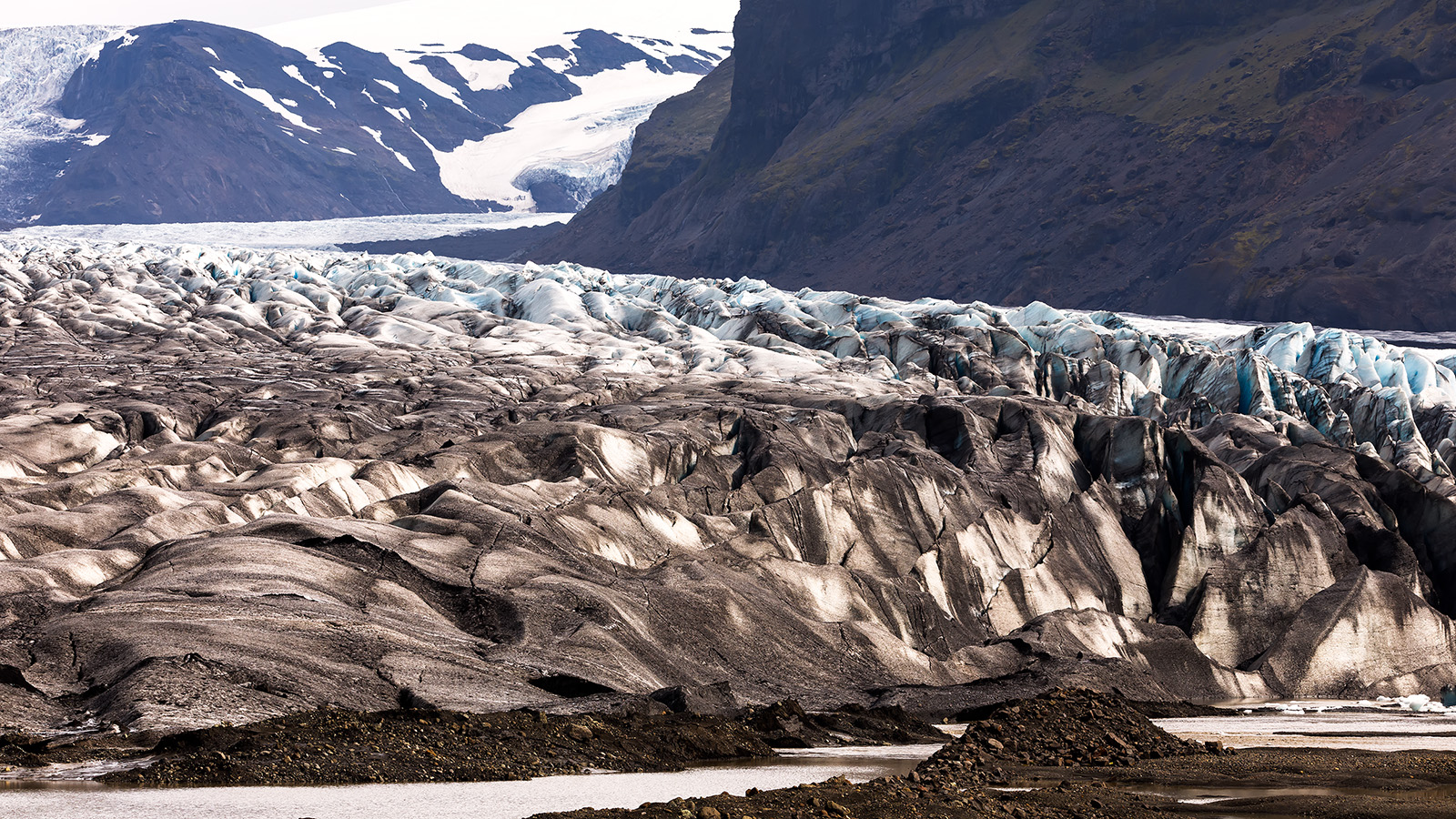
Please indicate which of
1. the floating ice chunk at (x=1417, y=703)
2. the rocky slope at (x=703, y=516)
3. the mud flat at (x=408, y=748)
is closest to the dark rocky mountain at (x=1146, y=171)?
the rocky slope at (x=703, y=516)

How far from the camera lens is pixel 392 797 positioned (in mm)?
16875

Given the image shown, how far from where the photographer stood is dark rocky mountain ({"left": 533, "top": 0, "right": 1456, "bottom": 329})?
129 m

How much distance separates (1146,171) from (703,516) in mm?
130852

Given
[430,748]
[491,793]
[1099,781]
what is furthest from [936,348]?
[491,793]

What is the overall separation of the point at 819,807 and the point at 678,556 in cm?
1736

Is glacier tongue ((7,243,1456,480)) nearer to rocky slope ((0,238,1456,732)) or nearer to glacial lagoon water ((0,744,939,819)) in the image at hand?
rocky slope ((0,238,1456,732))

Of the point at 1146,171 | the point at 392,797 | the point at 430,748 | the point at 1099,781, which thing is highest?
the point at 392,797

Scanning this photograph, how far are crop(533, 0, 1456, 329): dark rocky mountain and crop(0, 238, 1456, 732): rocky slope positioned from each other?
60457 mm

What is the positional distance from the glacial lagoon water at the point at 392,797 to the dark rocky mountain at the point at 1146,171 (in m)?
116

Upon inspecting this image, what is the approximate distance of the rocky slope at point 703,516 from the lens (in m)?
25.2

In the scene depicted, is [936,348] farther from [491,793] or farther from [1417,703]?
[491,793]

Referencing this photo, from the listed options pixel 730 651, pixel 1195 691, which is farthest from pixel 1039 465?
pixel 730 651

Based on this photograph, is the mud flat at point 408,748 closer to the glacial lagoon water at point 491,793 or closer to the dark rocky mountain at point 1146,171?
the glacial lagoon water at point 491,793

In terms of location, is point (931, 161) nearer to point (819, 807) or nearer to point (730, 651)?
point (730, 651)
